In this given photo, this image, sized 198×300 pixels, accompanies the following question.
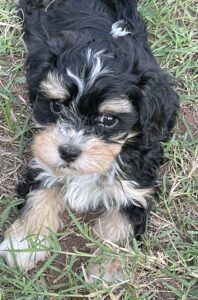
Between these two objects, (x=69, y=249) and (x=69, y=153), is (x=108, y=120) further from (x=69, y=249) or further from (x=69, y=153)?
(x=69, y=249)

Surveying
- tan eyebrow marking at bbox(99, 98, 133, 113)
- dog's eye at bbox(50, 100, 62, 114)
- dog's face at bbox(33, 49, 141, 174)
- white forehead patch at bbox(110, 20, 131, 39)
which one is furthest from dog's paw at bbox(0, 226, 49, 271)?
white forehead patch at bbox(110, 20, 131, 39)

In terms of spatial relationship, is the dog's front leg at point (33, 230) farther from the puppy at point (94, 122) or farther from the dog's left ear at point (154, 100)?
the dog's left ear at point (154, 100)

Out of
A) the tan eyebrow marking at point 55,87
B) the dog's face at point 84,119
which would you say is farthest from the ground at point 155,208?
the tan eyebrow marking at point 55,87

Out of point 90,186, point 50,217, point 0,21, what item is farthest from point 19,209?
point 0,21

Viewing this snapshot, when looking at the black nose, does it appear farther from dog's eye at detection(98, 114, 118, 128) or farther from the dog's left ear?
the dog's left ear

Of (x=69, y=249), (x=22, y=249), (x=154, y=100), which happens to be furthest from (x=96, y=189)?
(x=154, y=100)

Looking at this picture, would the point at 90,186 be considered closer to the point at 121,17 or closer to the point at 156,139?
the point at 156,139
